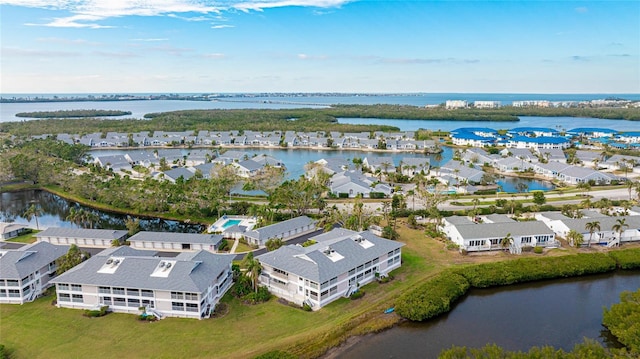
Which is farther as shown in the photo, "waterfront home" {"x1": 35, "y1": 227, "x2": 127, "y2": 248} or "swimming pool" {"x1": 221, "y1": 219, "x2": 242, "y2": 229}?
"swimming pool" {"x1": 221, "y1": 219, "x2": 242, "y2": 229}

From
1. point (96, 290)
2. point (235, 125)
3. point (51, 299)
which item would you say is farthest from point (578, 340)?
point (235, 125)

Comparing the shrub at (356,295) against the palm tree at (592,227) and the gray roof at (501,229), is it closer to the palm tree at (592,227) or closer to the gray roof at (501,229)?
the gray roof at (501,229)

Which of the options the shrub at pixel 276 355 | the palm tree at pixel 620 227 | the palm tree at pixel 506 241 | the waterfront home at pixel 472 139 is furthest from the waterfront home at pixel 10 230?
the waterfront home at pixel 472 139

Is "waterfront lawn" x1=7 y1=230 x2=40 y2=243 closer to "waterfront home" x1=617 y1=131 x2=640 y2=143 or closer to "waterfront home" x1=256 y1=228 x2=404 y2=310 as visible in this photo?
"waterfront home" x1=256 y1=228 x2=404 y2=310

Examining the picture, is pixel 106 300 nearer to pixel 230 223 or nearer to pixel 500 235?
pixel 230 223

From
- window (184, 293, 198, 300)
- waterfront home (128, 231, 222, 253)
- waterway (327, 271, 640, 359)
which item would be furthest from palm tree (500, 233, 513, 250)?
window (184, 293, 198, 300)

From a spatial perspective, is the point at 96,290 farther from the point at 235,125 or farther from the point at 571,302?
the point at 235,125
